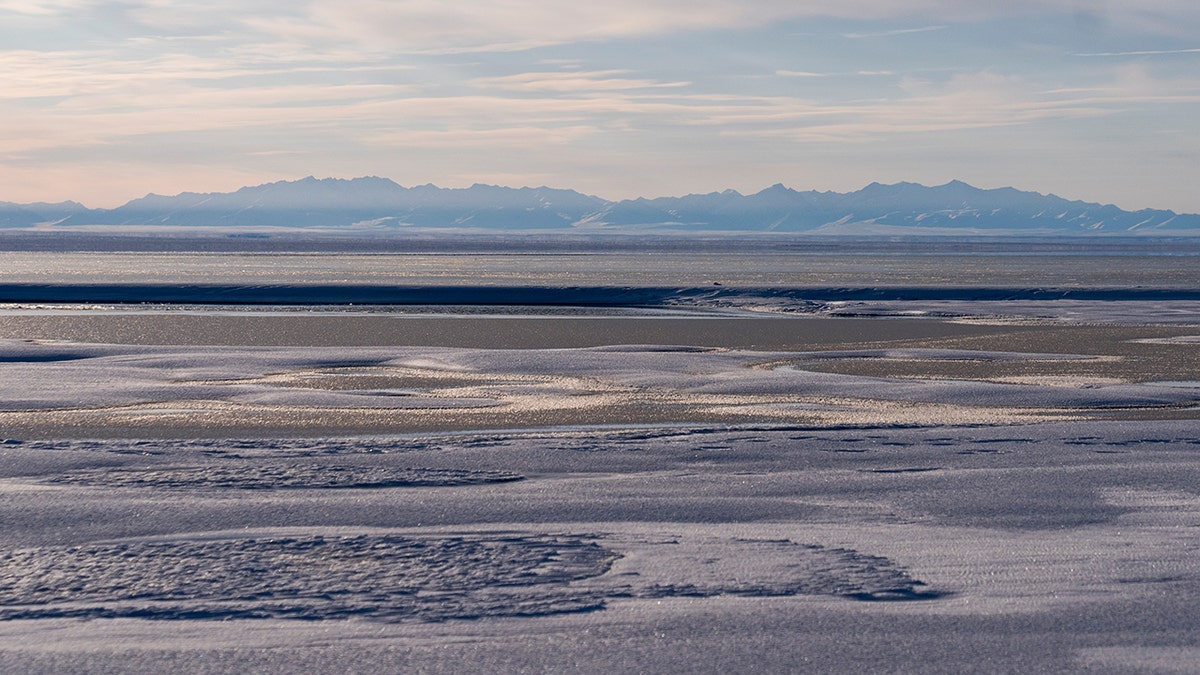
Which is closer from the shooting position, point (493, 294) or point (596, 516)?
point (596, 516)

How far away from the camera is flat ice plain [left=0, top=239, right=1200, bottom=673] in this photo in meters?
5.08

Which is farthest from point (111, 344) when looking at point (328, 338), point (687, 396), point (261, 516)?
point (261, 516)

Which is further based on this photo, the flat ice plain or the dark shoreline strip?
the dark shoreline strip

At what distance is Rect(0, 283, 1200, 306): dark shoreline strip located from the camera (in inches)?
1341

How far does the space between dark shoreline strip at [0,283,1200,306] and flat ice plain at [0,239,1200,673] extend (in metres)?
17.7

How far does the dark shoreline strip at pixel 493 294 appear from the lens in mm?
34062

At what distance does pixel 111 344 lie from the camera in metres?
19.2

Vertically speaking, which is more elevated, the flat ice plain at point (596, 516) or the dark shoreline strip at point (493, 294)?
the flat ice plain at point (596, 516)

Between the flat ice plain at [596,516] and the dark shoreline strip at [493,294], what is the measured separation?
17686 millimetres

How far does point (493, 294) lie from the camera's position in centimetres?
3678

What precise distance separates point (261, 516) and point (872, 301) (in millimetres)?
28292

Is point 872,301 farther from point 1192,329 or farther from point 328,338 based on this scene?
point 328,338

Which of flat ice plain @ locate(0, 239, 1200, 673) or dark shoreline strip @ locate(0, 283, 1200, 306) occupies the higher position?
flat ice plain @ locate(0, 239, 1200, 673)

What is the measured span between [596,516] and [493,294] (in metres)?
29.8
